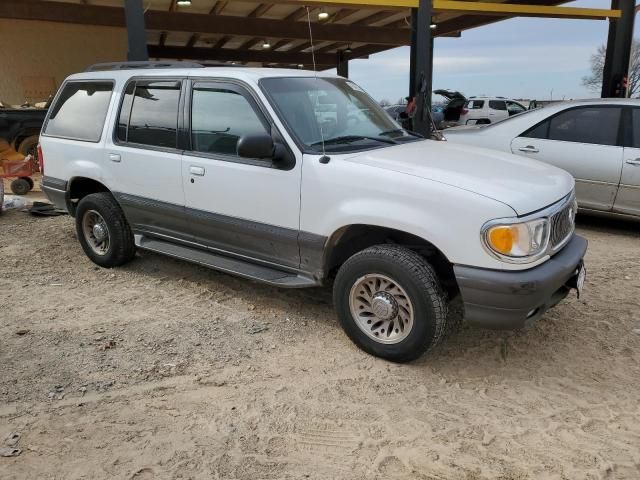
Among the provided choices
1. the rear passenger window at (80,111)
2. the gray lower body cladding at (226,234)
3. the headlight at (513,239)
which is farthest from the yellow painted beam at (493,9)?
the headlight at (513,239)

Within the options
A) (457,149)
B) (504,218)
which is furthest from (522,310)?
(457,149)

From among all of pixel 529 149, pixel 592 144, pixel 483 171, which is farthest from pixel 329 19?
pixel 483 171

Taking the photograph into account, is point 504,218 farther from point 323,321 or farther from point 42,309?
point 42,309

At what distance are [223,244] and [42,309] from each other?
5.15 ft

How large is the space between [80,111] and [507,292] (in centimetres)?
430

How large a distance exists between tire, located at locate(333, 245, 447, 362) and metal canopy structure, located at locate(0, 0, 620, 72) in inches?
248

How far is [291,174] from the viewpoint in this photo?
3688 millimetres

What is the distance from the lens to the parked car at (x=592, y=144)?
20.1 ft

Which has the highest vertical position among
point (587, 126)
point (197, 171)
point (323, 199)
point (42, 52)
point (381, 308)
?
point (42, 52)

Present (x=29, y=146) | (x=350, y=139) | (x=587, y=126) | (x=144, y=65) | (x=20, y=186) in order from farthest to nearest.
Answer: (x=29, y=146) < (x=20, y=186) < (x=587, y=126) < (x=144, y=65) < (x=350, y=139)

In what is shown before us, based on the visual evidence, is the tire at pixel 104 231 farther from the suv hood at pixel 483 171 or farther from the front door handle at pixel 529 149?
the front door handle at pixel 529 149

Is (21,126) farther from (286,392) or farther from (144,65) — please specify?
(286,392)

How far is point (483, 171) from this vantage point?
3430mm

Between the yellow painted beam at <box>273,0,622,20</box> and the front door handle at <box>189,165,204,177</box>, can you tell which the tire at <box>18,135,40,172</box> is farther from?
the front door handle at <box>189,165,204,177</box>
